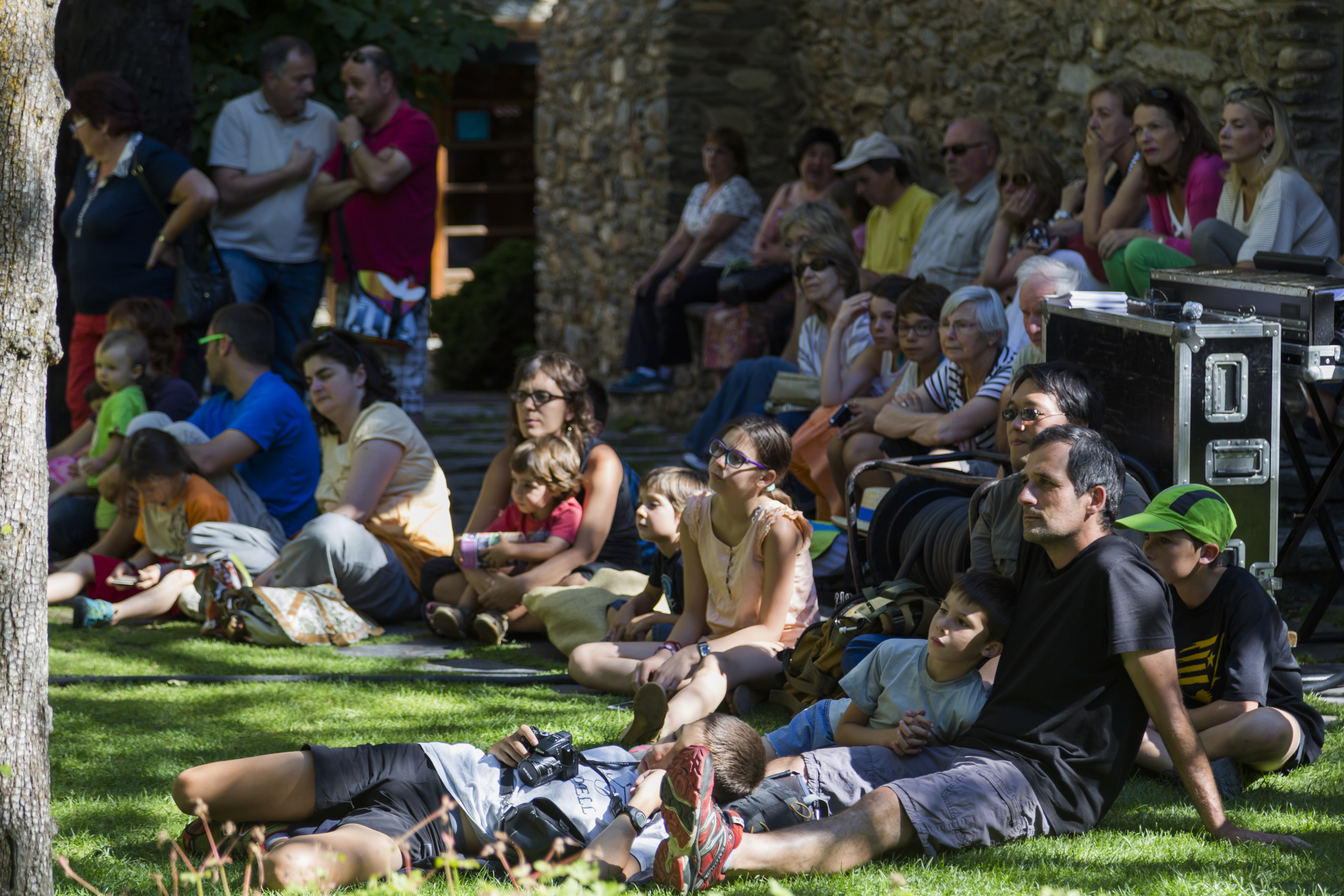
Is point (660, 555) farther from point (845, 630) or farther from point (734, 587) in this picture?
point (845, 630)

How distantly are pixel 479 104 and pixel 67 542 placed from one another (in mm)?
10206

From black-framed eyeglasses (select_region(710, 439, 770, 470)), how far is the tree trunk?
3.99 meters

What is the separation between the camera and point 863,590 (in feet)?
13.1

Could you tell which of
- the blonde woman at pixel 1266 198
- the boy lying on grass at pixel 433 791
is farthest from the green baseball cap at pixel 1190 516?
the blonde woman at pixel 1266 198

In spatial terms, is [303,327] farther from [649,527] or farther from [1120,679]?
[1120,679]

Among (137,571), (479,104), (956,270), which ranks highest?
(479,104)

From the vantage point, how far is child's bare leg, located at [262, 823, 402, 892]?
2.62m

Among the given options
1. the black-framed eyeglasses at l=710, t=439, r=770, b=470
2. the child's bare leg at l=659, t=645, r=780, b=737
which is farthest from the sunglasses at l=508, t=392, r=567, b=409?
the child's bare leg at l=659, t=645, r=780, b=737

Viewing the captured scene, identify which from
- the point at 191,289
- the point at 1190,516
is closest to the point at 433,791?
the point at 1190,516

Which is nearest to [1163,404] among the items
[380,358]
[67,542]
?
[380,358]

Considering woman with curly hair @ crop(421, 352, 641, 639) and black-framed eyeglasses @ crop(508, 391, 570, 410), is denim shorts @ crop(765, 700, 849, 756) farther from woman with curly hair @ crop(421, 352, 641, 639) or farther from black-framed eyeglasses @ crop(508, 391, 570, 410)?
black-framed eyeglasses @ crop(508, 391, 570, 410)

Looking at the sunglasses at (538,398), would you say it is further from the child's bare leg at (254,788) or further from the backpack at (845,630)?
the child's bare leg at (254,788)

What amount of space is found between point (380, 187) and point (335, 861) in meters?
4.61

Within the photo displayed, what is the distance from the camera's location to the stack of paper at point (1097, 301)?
173 inches
